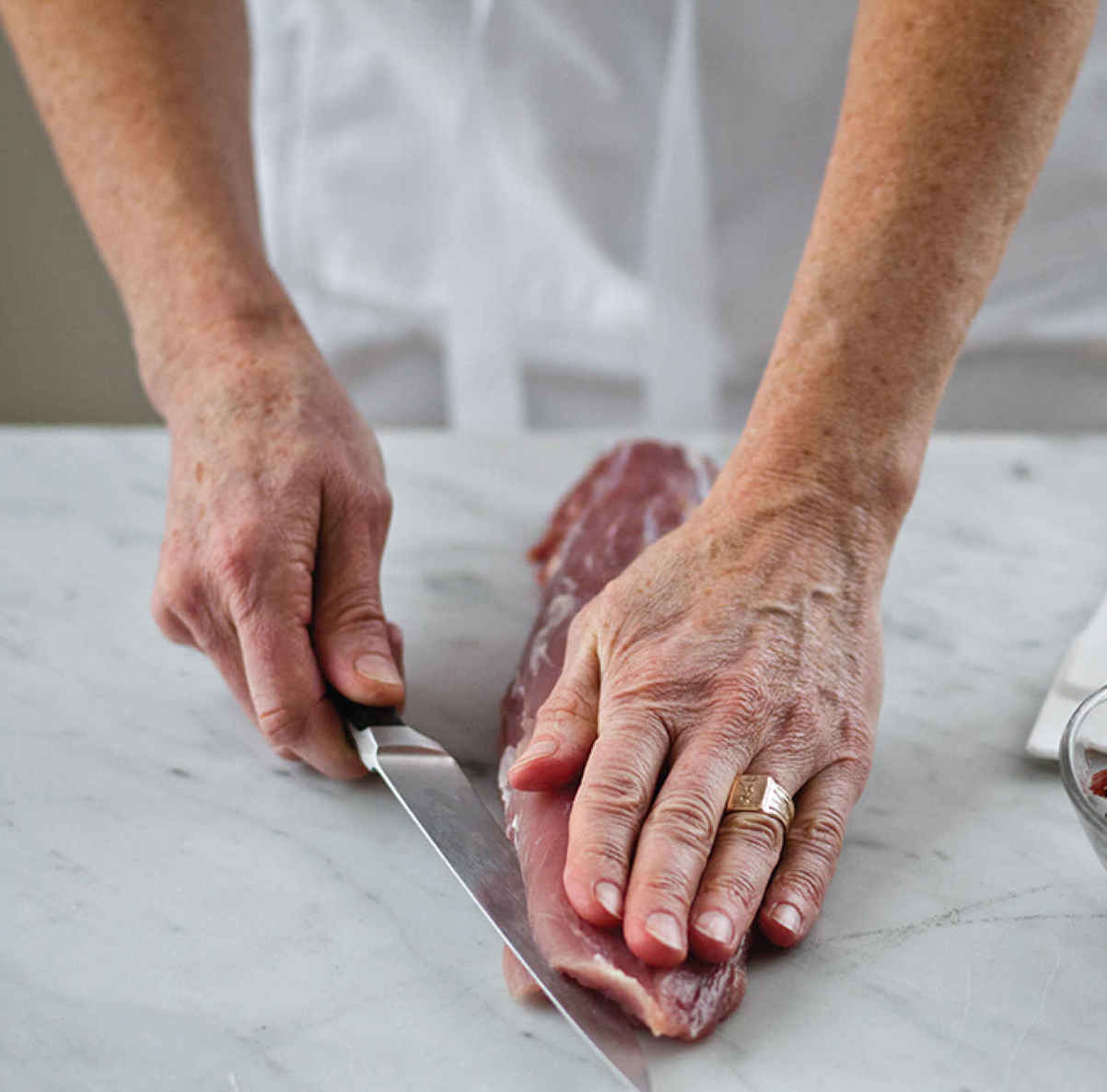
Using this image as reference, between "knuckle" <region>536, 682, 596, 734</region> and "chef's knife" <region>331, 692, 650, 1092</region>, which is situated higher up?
"knuckle" <region>536, 682, 596, 734</region>

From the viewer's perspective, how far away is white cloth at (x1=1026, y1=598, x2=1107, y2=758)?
0.99m

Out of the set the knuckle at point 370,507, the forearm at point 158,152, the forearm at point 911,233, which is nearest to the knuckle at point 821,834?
the forearm at point 911,233

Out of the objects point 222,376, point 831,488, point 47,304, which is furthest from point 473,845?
point 47,304

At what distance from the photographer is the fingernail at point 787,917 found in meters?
0.81

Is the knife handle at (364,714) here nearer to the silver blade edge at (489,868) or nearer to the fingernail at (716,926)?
the silver blade edge at (489,868)

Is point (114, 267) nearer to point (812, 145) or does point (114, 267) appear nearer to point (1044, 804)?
point (812, 145)

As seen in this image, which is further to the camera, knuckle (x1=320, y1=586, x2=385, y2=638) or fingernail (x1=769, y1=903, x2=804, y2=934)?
knuckle (x1=320, y1=586, x2=385, y2=638)

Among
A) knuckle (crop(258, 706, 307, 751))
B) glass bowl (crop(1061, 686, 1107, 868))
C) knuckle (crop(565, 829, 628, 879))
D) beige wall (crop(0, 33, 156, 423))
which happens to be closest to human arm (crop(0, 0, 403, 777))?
knuckle (crop(258, 706, 307, 751))

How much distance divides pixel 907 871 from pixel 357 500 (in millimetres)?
489

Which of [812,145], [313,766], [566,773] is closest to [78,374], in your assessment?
[812,145]

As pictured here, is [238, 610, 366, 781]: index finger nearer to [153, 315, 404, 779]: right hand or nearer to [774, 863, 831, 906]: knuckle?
[153, 315, 404, 779]: right hand

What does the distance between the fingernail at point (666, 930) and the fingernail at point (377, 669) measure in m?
0.29

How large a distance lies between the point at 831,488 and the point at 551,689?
0.25 m

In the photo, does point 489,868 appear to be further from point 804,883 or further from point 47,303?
point 47,303
